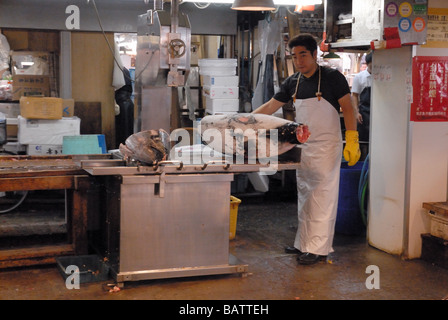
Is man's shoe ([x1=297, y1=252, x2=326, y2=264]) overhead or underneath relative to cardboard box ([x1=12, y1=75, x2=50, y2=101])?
underneath

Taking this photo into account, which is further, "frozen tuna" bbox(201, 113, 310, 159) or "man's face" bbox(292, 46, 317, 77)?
"man's face" bbox(292, 46, 317, 77)

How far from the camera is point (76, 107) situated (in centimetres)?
792

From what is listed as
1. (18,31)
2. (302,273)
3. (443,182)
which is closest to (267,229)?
(302,273)

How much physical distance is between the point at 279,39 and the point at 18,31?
352cm

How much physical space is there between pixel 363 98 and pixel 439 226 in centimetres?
281

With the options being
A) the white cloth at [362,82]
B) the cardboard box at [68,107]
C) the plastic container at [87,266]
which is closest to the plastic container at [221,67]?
the white cloth at [362,82]

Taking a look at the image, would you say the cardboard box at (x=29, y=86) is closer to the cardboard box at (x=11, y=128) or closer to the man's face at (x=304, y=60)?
the cardboard box at (x=11, y=128)

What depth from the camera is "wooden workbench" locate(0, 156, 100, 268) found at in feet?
14.7

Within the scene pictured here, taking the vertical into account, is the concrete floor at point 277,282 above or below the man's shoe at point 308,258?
below

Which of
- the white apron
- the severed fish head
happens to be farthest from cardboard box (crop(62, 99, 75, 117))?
the white apron

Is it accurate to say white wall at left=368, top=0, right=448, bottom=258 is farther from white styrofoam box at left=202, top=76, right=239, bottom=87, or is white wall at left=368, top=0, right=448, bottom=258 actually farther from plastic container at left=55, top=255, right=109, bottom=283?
white styrofoam box at left=202, top=76, right=239, bottom=87

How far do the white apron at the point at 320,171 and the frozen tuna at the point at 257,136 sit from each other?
1.82ft

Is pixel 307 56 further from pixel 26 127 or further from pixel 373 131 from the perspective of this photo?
pixel 26 127

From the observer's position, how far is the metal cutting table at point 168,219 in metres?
4.18
